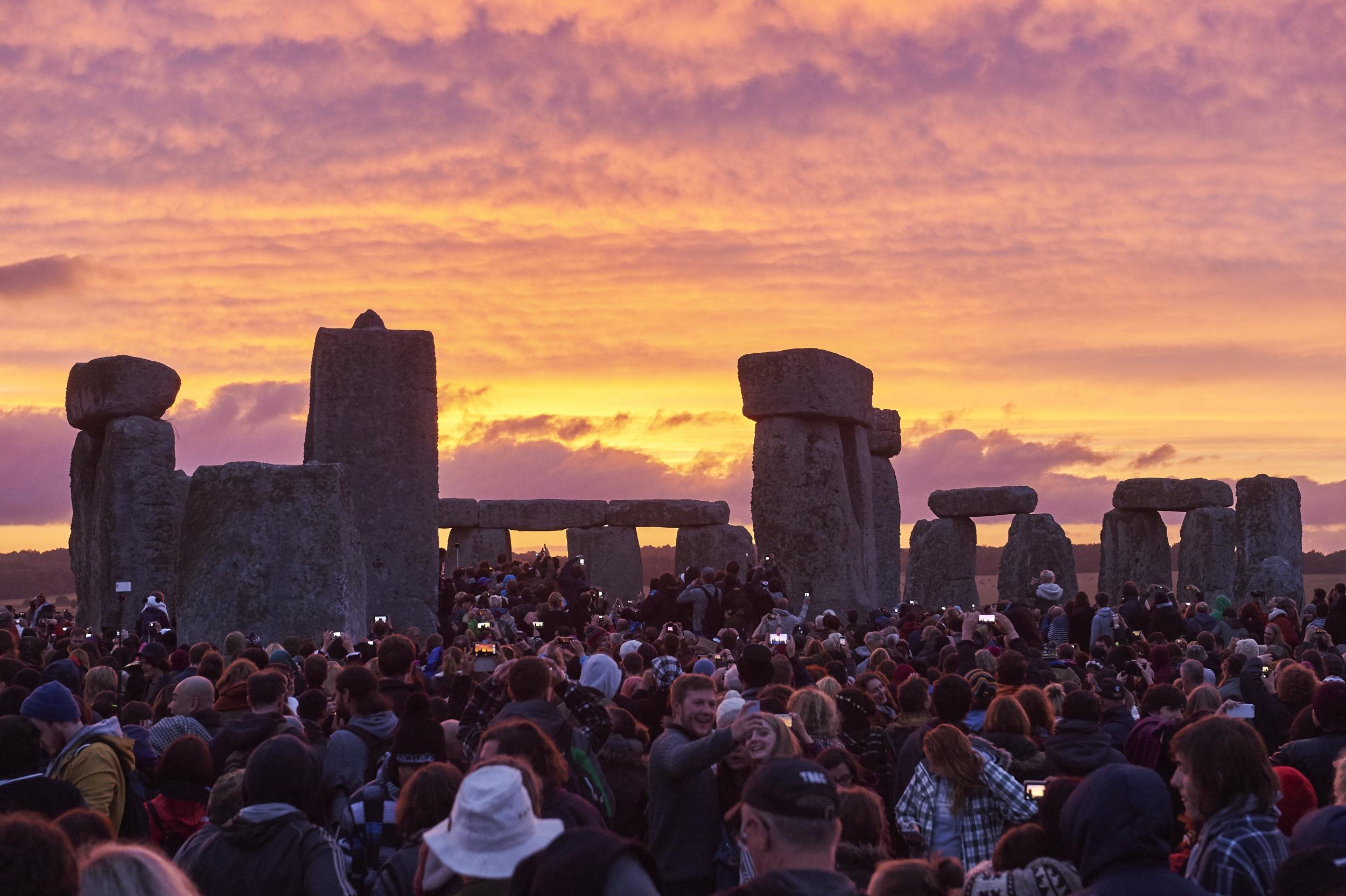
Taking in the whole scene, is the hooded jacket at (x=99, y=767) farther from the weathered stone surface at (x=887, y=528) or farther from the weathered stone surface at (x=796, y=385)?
the weathered stone surface at (x=887, y=528)

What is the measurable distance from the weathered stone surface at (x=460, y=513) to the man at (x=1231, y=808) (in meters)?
25.8

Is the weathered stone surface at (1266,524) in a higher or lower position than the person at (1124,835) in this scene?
higher

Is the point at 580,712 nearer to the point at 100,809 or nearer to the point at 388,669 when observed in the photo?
the point at 388,669

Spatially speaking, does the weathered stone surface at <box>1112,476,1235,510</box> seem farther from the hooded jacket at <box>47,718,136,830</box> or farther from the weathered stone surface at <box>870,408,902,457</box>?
the hooded jacket at <box>47,718,136,830</box>

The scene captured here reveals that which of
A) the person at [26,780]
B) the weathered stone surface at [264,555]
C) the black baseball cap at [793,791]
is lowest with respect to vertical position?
the person at [26,780]

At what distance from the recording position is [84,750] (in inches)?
198

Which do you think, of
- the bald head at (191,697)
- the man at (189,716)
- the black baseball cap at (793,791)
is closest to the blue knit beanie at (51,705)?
the man at (189,716)

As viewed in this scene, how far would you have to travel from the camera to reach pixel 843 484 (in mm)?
18109

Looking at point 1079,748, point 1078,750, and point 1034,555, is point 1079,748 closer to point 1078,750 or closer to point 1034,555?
point 1078,750

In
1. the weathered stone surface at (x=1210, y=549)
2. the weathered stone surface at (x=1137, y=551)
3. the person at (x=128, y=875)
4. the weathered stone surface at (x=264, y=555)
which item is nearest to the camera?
the person at (x=128, y=875)

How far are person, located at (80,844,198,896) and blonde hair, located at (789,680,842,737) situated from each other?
3130 mm

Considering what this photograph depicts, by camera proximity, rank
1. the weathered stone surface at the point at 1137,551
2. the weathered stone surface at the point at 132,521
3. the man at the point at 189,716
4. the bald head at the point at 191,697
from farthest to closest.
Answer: the weathered stone surface at the point at 1137,551, the weathered stone surface at the point at 132,521, the bald head at the point at 191,697, the man at the point at 189,716

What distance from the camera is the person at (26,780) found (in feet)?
14.0

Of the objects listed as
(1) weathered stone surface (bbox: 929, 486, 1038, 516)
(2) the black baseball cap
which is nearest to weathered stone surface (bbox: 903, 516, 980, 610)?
(1) weathered stone surface (bbox: 929, 486, 1038, 516)
